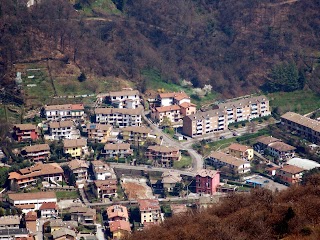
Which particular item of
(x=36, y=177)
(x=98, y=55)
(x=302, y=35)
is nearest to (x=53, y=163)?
(x=36, y=177)

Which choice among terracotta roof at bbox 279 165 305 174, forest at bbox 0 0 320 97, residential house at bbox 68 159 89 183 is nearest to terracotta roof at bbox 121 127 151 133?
residential house at bbox 68 159 89 183

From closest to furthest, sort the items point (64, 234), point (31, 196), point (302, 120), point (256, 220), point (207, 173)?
point (256, 220), point (64, 234), point (31, 196), point (207, 173), point (302, 120)

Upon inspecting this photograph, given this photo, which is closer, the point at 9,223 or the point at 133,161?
the point at 9,223

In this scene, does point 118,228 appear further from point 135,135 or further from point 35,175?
point 135,135

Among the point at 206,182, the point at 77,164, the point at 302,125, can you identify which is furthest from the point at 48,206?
the point at 302,125

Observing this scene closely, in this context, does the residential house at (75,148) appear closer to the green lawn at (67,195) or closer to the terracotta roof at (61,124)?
the terracotta roof at (61,124)
